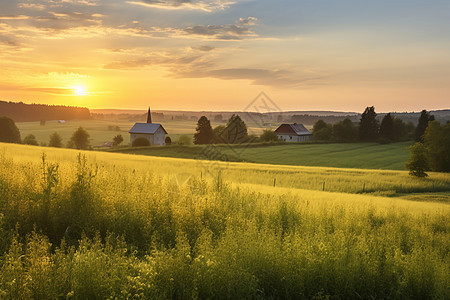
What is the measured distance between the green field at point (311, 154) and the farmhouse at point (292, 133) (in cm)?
1728

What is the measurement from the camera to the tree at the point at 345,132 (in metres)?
90.4

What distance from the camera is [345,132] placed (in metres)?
90.7

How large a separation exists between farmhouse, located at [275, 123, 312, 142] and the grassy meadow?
280 feet

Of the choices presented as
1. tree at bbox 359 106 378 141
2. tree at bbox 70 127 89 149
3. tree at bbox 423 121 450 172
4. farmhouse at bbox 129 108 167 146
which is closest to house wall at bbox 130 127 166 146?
farmhouse at bbox 129 108 167 146

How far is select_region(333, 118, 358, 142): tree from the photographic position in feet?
297

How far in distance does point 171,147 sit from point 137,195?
61.3 metres

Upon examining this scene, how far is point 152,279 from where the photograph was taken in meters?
5.72

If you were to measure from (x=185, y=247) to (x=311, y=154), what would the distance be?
62.6 m

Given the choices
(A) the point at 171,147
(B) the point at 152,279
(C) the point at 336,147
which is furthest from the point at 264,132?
(B) the point at 152,279

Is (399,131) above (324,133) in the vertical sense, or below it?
above

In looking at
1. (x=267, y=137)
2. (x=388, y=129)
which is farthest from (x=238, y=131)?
(x=388, y=129)

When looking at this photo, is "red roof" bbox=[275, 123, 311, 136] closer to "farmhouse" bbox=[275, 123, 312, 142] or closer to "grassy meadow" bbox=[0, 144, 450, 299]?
"farmhouse" bbox=[275, 123, 312, 142]

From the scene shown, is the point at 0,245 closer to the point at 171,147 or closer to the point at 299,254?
the point at 299,254

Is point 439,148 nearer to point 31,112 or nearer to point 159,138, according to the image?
point 159,138
